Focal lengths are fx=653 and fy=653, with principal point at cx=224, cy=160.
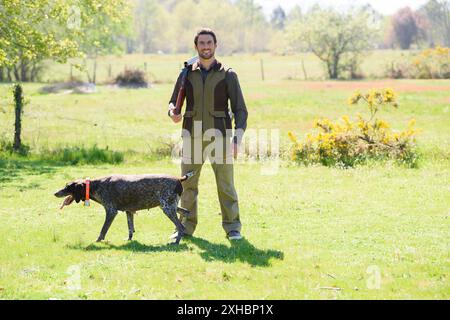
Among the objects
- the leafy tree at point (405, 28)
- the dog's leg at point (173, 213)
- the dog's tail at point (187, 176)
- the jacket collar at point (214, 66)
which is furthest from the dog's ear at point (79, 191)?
the leafy tree at point (405, 28)

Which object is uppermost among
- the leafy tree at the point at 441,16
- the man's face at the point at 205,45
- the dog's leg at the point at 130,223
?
the leafy tree at the point at 441,16

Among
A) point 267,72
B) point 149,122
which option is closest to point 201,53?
point 149,122

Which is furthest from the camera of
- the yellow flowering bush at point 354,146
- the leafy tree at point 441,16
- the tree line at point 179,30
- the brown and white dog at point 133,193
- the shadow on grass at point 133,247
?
the leafy tree at point 441,16

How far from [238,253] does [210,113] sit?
6.25 ft

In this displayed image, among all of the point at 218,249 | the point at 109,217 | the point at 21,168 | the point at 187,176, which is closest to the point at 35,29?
the point at 21,168

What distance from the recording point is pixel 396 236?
930 centimetres

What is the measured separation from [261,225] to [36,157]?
1003cm

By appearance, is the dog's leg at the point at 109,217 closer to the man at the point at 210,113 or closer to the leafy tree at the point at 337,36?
the man at the point at 210,113

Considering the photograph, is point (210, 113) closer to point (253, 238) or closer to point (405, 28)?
point (253, 238)

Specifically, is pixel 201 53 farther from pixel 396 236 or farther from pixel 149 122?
pixel 149 122

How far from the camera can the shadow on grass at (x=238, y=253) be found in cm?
795

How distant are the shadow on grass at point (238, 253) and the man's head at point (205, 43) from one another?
2505 mm
